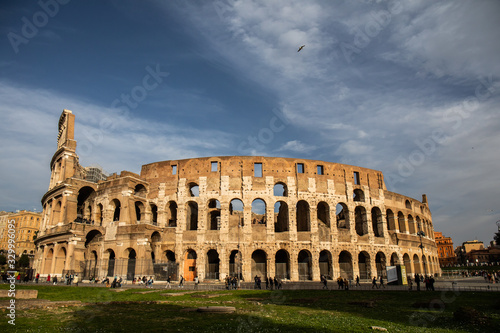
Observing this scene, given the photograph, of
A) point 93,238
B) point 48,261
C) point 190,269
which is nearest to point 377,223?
point 190,269

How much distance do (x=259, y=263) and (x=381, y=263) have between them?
1502 centimetres

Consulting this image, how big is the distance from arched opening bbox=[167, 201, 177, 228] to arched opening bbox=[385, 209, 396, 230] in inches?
1012

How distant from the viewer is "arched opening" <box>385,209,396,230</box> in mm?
41963

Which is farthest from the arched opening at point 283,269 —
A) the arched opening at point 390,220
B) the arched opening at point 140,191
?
the arched opening at point 140,191

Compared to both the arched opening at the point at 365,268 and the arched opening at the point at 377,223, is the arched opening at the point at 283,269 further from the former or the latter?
the arched opening at the point at 377,223

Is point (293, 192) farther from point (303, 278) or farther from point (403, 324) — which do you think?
point (403, 324)

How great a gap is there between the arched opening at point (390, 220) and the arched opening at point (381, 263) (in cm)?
408

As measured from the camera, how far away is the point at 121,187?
36.9 metres

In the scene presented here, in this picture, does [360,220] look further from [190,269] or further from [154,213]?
[154,213]

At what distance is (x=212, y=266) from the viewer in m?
35.4

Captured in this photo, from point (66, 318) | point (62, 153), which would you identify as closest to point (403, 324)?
point (66, 318)

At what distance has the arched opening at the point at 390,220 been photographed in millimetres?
41963

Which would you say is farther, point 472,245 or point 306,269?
point 472,245

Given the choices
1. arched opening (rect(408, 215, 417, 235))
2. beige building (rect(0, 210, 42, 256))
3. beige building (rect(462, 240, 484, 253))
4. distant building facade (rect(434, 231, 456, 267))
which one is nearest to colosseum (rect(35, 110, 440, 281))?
arched opening (rect(408, 215, 417, 235))
